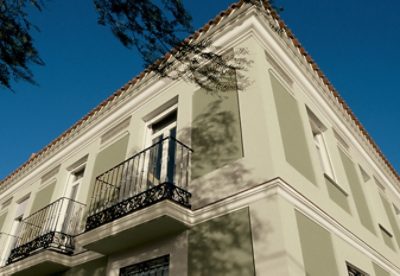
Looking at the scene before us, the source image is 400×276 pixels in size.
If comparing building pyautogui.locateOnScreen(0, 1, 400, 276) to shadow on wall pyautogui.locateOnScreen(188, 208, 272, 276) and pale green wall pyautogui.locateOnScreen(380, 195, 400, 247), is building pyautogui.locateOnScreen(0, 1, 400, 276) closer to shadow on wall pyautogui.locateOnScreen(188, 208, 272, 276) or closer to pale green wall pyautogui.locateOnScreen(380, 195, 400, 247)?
shadow on wall pyautogui.locateOnScreen(188, 208, 272, 276)

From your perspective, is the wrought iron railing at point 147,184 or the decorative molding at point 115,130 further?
the decorative molding at point 115,130

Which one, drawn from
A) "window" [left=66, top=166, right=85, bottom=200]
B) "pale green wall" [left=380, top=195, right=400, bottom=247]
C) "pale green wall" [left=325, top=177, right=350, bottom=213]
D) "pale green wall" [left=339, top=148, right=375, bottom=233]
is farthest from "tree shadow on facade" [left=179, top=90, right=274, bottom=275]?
"pale green wall" [left=380, top=195, right=400, bottom=247]

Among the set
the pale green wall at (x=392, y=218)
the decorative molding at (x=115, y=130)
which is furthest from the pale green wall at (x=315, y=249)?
the pale green wall at (x=392, y=218)

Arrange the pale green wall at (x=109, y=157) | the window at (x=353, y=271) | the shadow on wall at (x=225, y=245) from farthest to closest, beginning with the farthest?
the pale green wall at (x=109, y=157)
the window at (x=353, y=271)
the shadow on wall at (x=225, y=245)

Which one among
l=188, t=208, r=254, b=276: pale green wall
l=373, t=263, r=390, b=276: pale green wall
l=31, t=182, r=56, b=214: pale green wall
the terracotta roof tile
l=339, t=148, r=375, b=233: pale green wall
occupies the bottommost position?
l=188, t=208, r=254, b=276: pale green wall

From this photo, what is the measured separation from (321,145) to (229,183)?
3.43 m

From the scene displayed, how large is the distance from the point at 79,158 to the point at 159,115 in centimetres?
322

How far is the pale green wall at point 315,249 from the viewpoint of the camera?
438 cm

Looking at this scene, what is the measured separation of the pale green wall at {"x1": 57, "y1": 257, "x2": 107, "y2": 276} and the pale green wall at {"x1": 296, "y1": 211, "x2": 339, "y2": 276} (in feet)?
11.6

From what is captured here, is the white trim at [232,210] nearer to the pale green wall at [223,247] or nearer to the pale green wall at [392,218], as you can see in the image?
the pale green wall at [223,247]

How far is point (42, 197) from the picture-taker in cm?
993

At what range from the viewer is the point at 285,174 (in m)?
4.87

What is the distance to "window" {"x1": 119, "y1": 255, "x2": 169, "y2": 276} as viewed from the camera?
5.16 metres

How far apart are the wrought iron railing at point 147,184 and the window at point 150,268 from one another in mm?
879
